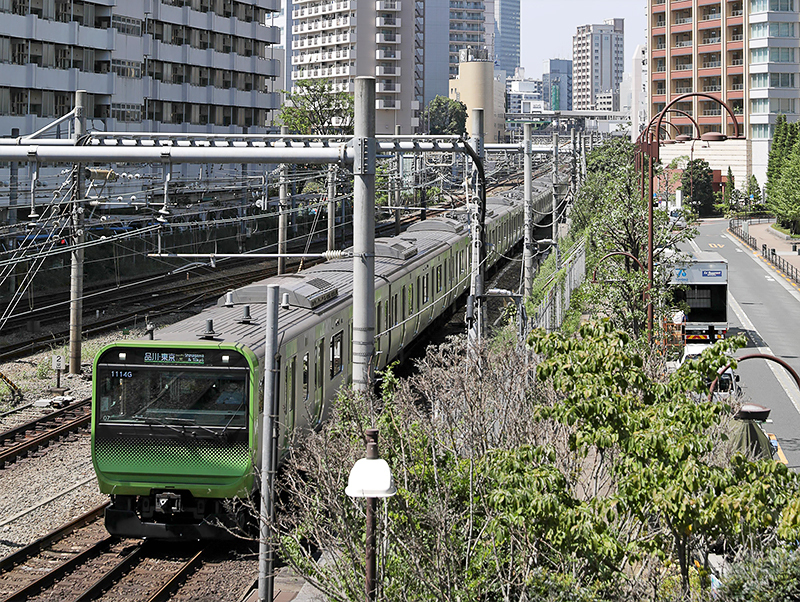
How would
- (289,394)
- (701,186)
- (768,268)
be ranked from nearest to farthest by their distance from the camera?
1. (289,394)
2. (768,268)
3. (701,186)

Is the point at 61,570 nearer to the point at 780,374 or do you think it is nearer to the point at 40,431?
the point at 40,431

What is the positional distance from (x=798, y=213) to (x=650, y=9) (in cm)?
3260

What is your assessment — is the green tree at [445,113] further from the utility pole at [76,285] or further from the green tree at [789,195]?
the utility pole at [76,285]

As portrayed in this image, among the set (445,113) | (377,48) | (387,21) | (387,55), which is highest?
(387,21)

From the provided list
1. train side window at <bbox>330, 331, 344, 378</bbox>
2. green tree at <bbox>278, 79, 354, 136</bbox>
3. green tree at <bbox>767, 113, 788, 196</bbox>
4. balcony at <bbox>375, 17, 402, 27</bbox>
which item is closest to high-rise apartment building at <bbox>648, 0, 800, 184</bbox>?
green tree at <bbox>767, 113, 788, 196</bbox>

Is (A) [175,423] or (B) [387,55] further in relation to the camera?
(B) [387,55]

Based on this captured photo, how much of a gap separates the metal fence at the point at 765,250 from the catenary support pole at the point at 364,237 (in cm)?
3691

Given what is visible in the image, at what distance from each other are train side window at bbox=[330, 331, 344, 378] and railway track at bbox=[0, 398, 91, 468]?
17.4 feet

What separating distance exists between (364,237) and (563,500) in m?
4.07

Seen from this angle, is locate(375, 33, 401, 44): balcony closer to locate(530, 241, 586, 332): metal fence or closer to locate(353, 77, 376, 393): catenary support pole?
locate(530, 241, 586, 332): metal fence

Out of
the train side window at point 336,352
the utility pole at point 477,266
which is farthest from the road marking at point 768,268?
the train side window at point 336,352

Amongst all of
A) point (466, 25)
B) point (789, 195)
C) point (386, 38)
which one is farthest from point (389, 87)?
point (466, 25)

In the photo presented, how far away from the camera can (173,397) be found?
474 inches

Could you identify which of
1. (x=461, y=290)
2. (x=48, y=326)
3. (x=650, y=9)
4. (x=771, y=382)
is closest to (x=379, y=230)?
(x=461, y=290)
